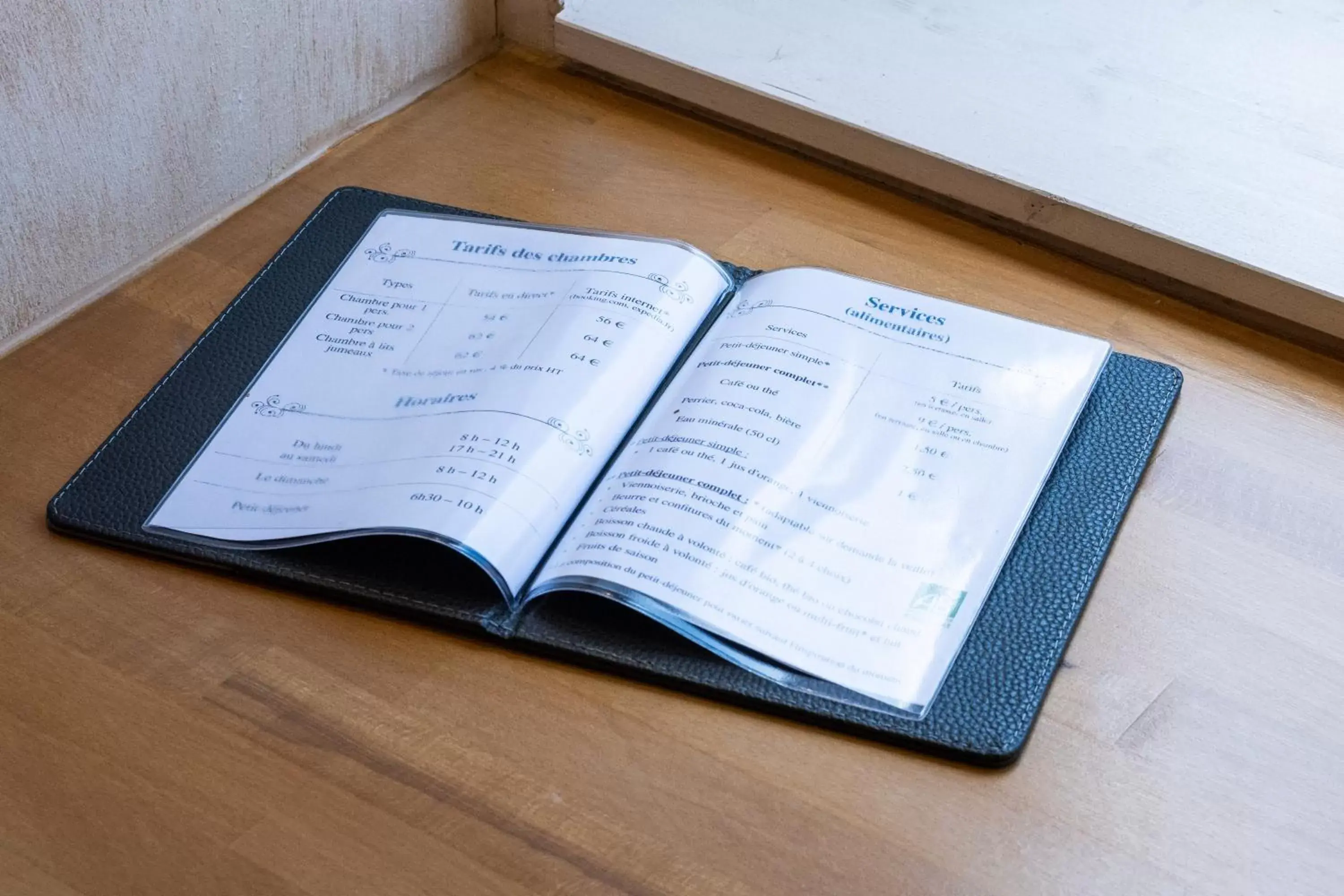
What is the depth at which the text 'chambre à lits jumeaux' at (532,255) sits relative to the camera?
0.74 metres

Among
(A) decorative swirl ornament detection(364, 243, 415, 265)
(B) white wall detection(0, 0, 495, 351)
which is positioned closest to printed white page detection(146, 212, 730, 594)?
(A) decorative swirl ornament detection(364, 243, 415, 265)

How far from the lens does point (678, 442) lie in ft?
2.14

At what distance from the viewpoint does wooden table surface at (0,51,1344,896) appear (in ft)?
1.73

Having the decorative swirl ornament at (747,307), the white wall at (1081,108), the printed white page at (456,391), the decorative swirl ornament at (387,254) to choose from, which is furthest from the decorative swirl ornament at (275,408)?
the white wall at (1081,108)

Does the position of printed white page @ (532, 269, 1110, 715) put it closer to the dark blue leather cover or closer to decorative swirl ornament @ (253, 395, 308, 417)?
the dark blue leather cover

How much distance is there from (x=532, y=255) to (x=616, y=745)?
0.99 feet

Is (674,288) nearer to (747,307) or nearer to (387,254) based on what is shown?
(747,307)

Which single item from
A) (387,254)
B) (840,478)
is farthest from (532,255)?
(840,478)

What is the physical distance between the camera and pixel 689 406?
670 mm

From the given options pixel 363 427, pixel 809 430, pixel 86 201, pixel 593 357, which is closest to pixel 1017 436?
pixel 809 430

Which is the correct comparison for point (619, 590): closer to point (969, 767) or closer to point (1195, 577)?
point (969, 767)

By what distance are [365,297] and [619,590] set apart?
0.27 meters

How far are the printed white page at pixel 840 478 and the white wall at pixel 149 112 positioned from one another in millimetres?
331

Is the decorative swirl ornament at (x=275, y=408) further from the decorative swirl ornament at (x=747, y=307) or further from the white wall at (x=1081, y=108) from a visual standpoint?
the white wall at (x=1081, y=108)
